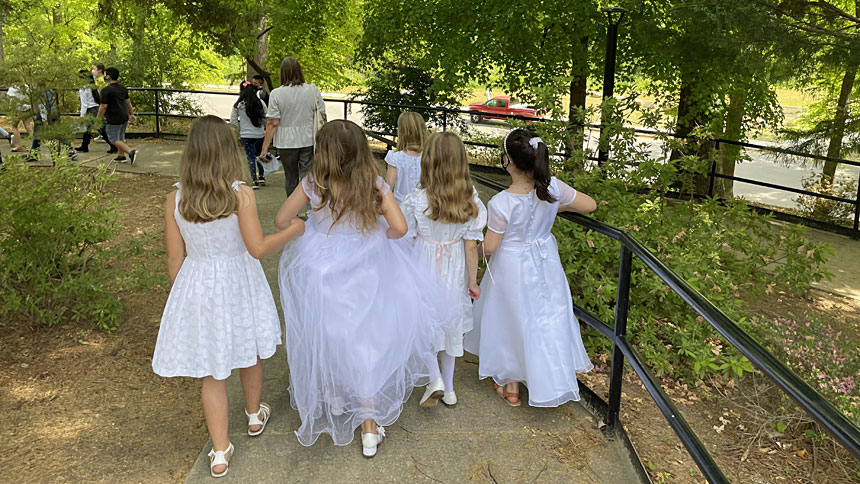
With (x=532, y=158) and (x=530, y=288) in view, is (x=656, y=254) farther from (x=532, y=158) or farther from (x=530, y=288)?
(x=532, y=158)

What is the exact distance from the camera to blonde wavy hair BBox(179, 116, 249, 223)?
303 cm

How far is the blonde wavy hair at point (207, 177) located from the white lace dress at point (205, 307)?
5cm

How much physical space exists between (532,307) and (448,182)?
29.8 inches

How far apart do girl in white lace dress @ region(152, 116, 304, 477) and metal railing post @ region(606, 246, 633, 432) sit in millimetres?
1436

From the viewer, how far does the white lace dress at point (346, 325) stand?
10.8ft

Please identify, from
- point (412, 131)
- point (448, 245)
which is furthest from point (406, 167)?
point (448, 245)

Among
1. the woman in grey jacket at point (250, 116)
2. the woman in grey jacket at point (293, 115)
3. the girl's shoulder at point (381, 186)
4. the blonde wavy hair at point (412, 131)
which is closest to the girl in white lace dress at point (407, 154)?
the blonde wavy hair at point (412, 131)

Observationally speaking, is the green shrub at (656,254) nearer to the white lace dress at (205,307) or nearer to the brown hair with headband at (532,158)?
the brown hair with headband at (532,158)

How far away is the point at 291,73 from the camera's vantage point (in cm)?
694

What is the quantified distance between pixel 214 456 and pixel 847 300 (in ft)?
21.1

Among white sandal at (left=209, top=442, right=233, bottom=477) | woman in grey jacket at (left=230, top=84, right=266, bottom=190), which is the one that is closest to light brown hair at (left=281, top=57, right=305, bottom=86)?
woman in grey jacket at (left=230, top=84, right=266, bottom=190)

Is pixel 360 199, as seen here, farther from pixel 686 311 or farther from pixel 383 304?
pixel 686 311

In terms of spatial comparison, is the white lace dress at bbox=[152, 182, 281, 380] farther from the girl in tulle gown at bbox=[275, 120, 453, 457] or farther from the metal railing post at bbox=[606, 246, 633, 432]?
the metal railing post at bbox=[606, 246, 633, 432]

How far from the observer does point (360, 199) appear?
131 inches
